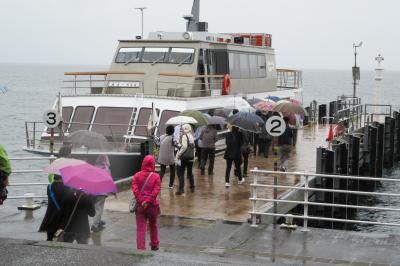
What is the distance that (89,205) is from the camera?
401 inches

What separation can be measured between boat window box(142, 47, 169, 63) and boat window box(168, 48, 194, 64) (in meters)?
0.27

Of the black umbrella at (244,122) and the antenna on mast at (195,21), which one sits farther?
the antenna on mast at (195,21)

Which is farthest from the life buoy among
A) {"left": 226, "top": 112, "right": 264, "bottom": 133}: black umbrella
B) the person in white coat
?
the person in white coat

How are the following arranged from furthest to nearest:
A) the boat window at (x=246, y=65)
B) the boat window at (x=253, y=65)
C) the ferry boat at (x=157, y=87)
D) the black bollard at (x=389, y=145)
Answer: the black bollard at (x=389, y=145)
the boat window at (x=253, y=65)
the boat window at (x=246, y=65)
the ferry boat at (x=157, y=87)

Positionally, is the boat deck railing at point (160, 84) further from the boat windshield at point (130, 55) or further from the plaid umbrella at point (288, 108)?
the plaid umbrella at point (288, 108)

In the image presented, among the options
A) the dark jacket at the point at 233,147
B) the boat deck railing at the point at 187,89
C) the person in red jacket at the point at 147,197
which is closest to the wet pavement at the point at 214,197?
the dark jacket at the point at 233,147

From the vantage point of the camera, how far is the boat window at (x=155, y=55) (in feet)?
83.0

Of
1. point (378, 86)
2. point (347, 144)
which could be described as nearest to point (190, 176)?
point (347, 144)

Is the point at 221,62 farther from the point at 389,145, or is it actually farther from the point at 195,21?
the point at 389,145

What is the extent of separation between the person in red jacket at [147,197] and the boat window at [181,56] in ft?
49.4

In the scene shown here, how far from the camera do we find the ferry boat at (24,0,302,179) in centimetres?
2067

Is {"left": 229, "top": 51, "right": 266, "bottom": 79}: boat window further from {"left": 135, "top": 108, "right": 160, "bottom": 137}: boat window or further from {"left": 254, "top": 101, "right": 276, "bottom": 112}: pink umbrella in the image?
{"left": 135, "top": 108, "right": 160, "bottom": 137}: boat window

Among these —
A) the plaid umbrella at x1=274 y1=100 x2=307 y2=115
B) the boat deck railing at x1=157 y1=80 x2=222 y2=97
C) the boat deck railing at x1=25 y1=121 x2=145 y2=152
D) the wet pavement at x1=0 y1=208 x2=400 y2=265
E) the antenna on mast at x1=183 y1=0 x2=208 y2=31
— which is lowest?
the wet pavement at x1=0 y1=208 x2=400 y2=265

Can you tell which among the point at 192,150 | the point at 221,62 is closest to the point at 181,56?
the point at 221,62
